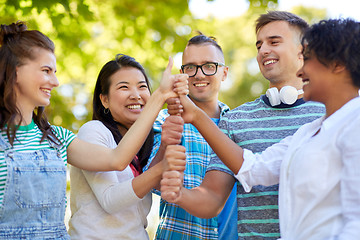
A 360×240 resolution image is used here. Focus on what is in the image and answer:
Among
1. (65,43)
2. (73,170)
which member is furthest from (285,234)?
(65,43)

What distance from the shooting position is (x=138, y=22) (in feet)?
24.7

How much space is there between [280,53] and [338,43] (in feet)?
3.39

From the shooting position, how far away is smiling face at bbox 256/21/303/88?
3.21 metres

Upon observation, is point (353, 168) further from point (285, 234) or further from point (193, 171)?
point (193, 171)

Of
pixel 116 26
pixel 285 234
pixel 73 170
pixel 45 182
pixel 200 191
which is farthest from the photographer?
pixel 116 26

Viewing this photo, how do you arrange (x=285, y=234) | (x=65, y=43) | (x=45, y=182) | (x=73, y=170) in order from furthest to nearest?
(x=65, y=43), (x=73, y=170), (x=45, y=182), (x=285, y=234)

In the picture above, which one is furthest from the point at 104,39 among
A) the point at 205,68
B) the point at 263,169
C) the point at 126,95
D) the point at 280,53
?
the point at 263,169

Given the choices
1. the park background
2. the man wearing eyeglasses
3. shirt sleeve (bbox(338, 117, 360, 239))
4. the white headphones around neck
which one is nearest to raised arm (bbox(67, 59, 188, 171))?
the man wearing eyeglasses

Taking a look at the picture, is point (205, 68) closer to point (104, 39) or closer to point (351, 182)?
point (351, 182)

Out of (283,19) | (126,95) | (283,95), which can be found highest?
(283,19)

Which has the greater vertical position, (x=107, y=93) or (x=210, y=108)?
(x=210, y=108)

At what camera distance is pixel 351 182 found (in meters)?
1.92

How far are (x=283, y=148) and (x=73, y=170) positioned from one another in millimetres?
1369

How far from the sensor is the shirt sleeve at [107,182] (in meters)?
2.75
